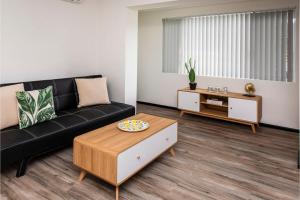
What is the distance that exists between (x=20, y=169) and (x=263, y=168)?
2.52m

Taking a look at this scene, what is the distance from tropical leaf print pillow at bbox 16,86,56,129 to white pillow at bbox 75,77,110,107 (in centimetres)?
59

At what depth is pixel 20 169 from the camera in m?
2.21

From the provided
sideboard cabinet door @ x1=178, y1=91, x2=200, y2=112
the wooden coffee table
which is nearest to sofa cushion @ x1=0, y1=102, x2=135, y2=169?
the wooden coffee table

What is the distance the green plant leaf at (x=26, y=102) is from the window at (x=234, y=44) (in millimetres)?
3076

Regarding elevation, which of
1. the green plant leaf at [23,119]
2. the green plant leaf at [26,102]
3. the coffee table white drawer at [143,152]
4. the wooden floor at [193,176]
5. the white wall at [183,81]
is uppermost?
the white wall at [183,81]

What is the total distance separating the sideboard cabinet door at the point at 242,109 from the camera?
11.5 ft

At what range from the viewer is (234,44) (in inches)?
157

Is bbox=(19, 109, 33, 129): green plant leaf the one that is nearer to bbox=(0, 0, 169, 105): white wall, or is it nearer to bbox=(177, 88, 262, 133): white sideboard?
bbox=(0, 0, 169, 105): white wall

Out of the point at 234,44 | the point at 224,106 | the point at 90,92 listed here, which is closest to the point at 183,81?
the point at 224,106

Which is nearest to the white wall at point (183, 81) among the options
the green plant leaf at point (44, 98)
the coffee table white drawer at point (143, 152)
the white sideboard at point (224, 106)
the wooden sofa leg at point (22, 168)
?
the white sideboard at point (224, 106)

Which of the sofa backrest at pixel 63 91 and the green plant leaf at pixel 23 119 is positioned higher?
the sofa backrest at pixel 63 91

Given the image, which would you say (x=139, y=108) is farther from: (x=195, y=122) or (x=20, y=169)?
(x=20, y=169)

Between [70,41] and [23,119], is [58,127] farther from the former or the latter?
[70,41]

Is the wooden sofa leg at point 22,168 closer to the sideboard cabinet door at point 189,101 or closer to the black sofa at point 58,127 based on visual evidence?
the black sofa at point 58,127
